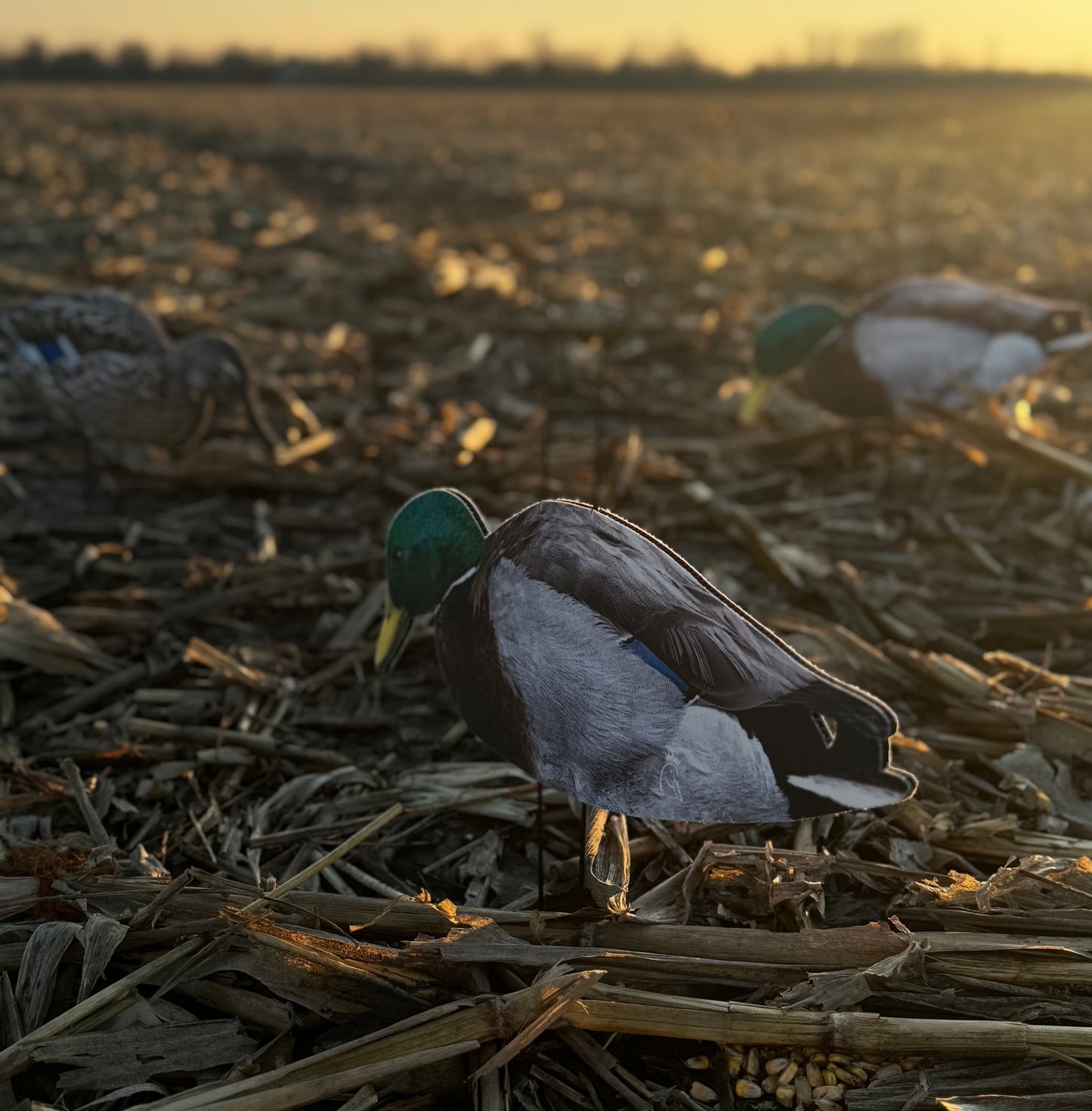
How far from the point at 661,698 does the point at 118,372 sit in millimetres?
4187

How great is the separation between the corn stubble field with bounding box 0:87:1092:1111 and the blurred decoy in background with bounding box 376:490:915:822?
0.37m

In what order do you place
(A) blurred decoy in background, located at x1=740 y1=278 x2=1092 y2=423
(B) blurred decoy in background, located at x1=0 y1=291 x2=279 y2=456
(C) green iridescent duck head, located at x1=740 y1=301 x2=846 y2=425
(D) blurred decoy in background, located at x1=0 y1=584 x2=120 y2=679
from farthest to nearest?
(C) green iridescent duck head, located at x1=740 y1=301 x2=846 y2=425, (A) blurred decoy in background, located at x1=740 y1=278 x2=1092 y2=423, (B) blurred decoy in background, located at x1=0 y1=291 x2=279 y2=456, (D) blurred decoy in background, located at x1=0 y1=584 x2=120 y2=679

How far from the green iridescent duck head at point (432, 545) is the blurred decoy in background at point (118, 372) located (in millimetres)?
3408

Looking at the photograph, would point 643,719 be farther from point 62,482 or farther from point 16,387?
point 16,387

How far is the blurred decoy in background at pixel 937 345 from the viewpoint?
5.72 m

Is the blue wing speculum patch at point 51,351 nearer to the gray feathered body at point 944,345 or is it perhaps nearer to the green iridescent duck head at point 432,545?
the green iridescent duck head at point 432,545

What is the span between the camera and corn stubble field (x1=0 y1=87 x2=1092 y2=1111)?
231 cm

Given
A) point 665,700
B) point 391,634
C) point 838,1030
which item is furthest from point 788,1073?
point 391,634

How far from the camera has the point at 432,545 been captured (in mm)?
2615

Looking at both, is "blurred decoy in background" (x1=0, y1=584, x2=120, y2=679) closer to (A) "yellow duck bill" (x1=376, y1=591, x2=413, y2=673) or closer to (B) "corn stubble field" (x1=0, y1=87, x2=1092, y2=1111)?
(B) "corn stubble field" (x1=0, y1=87, x2=1092, y2=1111)

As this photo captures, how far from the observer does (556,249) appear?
1129 centimetres

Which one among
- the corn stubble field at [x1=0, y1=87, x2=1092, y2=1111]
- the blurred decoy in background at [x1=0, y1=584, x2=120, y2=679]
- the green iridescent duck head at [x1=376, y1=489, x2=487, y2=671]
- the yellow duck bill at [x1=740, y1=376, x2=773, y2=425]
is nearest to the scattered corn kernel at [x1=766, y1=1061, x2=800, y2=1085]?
the corn stubble field at [x1=0, y1=87, x2=1092, y2=1111]

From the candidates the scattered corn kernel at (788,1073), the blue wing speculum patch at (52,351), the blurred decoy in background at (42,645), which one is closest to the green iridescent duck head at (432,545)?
the scattered corn kernel at (788,1073)

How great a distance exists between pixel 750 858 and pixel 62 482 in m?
4.46
